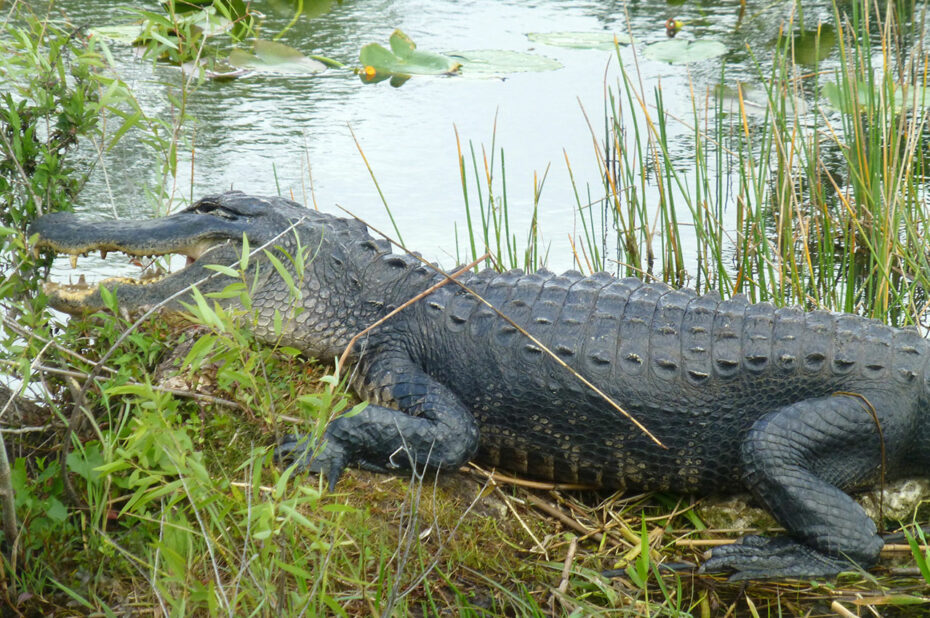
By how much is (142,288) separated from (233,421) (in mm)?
706

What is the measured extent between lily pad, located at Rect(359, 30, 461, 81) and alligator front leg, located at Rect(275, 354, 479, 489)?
460 cm

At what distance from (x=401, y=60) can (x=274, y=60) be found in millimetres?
1012

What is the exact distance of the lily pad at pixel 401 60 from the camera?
725 centimetres

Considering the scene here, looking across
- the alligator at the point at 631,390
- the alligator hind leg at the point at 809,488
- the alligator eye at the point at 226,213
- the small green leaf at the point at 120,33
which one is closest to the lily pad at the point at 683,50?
the small green leaf at the point at 120,33

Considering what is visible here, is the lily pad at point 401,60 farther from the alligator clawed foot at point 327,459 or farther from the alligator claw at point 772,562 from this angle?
the alligator claw at point 772,562

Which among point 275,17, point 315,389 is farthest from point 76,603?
point 275,17

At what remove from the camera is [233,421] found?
306 centimetres

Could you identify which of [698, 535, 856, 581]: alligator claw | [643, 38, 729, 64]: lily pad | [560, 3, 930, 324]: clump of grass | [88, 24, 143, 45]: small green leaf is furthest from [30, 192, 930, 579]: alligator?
[643, 38, 729, 64]: lily pad

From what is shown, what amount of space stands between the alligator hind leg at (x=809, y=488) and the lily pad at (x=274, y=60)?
5379 mm

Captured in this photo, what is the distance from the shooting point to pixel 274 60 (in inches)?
287

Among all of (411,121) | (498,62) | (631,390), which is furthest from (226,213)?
(498,62)

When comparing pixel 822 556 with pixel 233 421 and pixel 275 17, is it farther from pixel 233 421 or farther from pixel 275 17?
pixel 275 17

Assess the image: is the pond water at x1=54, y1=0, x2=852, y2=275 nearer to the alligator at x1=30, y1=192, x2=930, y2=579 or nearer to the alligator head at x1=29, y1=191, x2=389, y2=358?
the alligator head at x1=29, y1=191, x2=389, y2=358

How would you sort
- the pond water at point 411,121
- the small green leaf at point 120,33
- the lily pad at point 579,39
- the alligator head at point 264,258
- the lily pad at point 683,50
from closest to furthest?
the alligator head at point 264,258 → the pond water at point 411,121 → the small green leaf at point 120,33 → the lily pad at point 683,50 → the lily pad at point 579,39
